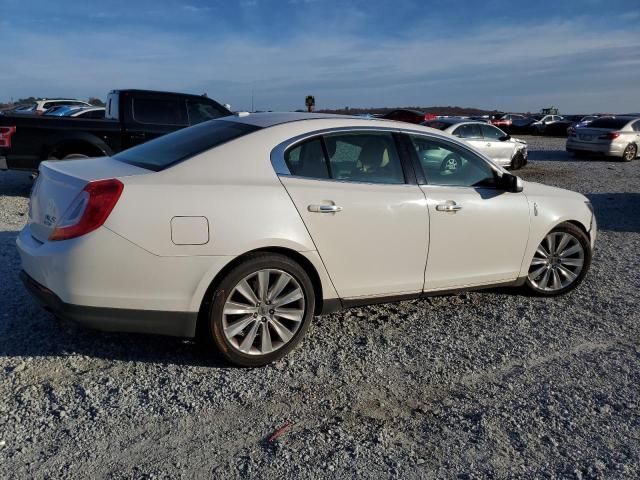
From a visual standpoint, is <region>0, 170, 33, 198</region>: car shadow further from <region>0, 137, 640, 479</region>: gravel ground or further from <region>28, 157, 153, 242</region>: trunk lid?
<region>28, 157, 153, 242</region>: trunk lid

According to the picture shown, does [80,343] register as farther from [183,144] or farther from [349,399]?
[349,399]

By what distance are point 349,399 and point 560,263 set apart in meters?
2.83

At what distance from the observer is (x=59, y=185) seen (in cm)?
345

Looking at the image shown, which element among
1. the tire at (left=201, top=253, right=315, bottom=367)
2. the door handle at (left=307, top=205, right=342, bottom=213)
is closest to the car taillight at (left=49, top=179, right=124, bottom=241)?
the tire at (left=201, top=253, right=315, bottom=367)

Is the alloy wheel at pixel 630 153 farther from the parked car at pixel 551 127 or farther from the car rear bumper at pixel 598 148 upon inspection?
the parked car at pixel 551 127

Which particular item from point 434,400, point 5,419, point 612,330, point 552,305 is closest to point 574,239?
point 552,305

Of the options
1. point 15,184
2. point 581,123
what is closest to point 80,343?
point 15,184

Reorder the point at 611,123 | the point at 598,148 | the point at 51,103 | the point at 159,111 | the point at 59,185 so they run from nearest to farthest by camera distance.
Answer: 1. the point at 59,185
2. the point at 159,111
3. the point at 598,148
4. the point at 611,123
5. the point at 51,103

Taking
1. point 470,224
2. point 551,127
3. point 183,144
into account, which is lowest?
point 551,127

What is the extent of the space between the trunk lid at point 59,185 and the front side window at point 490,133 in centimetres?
1326

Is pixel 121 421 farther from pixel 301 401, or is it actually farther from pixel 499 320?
pixel 499 320

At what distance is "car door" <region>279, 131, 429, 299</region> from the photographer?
3.74 m

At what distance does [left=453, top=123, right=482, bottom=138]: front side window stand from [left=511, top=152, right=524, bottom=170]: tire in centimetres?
154

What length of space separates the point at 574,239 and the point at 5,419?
467cm
